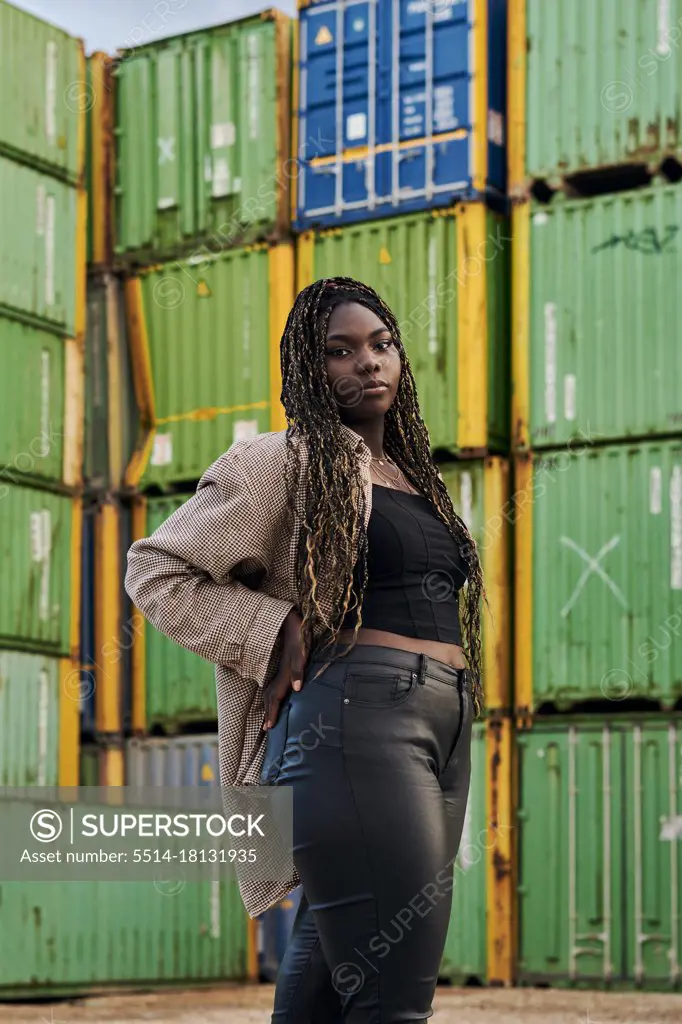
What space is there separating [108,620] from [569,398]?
5.30m

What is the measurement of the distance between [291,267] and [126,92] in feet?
9.98

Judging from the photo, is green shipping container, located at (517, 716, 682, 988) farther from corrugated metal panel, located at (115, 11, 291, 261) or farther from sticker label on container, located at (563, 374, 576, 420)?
corrugated metal panel, located at (115, 11, 291, 261)

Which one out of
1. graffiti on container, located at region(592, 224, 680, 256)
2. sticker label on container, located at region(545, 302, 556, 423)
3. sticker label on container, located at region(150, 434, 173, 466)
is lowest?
sticker label on container, located at region(150, 434, 173, 466)

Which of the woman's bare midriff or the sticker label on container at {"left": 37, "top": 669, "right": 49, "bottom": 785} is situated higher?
the woman's bare midriff

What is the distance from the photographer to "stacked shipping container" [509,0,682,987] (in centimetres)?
1382

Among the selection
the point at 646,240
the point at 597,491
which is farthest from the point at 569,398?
the point at 646,240

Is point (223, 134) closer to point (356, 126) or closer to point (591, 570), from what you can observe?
point (356, 126)

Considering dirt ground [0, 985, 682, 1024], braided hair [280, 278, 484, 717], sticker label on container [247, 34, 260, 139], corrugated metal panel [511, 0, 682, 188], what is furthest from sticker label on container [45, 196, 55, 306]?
braided hair [280, 278, 484, 717]

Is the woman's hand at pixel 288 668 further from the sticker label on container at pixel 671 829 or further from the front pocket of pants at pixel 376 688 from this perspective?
the sticker label on container at pixel 671 829

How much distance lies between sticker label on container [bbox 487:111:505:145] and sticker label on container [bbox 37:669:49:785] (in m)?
6.41

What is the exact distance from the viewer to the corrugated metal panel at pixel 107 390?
1717cm

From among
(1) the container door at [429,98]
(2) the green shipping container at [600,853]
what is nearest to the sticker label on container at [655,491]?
(2) the green shipping container at [600,853]

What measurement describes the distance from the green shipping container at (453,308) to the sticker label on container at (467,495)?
28 centimetres

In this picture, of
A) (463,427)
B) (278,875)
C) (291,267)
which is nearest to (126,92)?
(291,267)
